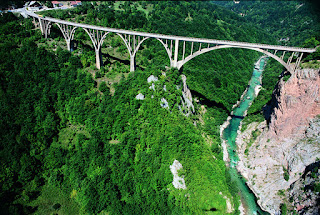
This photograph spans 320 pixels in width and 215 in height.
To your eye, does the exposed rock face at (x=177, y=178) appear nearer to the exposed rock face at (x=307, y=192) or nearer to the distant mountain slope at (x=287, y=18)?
the exposed rock face at (x=307, y=192)

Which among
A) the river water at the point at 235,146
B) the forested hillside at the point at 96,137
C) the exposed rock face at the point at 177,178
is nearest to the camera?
the forested hillside at the point at 96,137

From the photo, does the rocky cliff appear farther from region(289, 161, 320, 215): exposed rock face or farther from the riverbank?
the riverbank

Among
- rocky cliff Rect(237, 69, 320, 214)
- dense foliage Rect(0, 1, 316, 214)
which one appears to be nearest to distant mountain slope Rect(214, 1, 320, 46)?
rocky cliff Rect(237, 69, 320, 214)

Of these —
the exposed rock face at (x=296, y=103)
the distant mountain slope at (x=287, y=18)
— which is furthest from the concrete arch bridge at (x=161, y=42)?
the distant mountain slope at (x=287, y=18)

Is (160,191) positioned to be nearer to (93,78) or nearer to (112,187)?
(112,187)

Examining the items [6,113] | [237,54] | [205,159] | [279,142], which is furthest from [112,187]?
[237,54]

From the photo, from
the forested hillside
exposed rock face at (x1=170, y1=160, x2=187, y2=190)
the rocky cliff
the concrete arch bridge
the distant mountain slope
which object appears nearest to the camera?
the forested hillside
